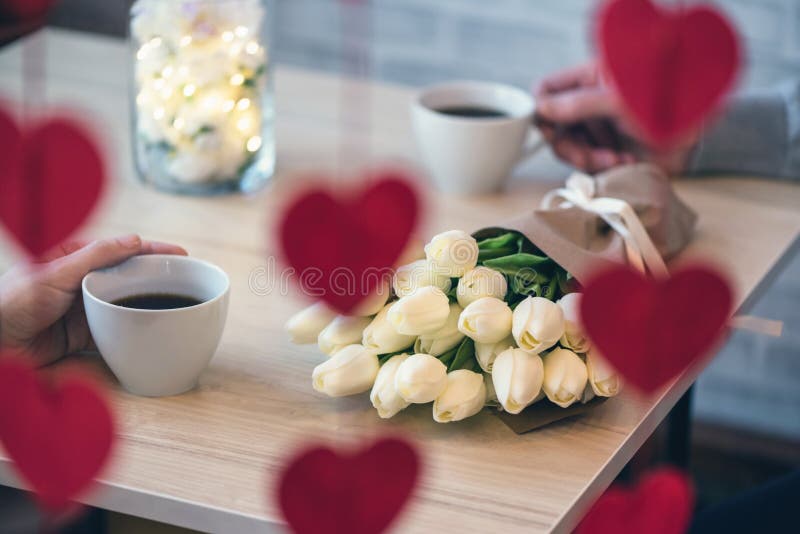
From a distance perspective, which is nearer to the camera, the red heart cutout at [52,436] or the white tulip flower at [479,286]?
the red heart cutout at [52,436]

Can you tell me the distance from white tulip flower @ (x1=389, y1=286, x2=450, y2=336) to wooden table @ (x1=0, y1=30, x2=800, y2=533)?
0.24 feet

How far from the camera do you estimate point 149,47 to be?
1.15 m

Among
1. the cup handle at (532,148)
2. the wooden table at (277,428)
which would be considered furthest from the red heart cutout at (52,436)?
the cup handle at (532,148)

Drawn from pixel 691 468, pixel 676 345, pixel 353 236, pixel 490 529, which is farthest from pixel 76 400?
pixel 691 468

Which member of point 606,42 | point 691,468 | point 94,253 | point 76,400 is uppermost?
point 606,42

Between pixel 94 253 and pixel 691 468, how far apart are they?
149cm

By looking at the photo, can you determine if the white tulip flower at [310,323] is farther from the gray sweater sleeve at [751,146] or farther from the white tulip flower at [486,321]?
the gray sweater sleeve at [751,146]

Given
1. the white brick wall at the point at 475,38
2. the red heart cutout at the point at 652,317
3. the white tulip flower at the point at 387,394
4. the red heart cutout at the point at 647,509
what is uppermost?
the red heart cutout at the point at 652,317

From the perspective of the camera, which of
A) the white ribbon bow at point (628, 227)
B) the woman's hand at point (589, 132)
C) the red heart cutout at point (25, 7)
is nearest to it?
the red heart cutout at point (25, 7)

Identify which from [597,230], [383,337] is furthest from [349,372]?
[597,230]

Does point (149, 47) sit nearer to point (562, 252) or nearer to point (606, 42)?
point (562, 252)

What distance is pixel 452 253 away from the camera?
2.68 ft

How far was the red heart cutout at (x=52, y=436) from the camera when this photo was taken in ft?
1.33

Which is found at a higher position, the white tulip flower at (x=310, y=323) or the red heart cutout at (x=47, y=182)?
the red heart cutout at (x=47, y=182)
